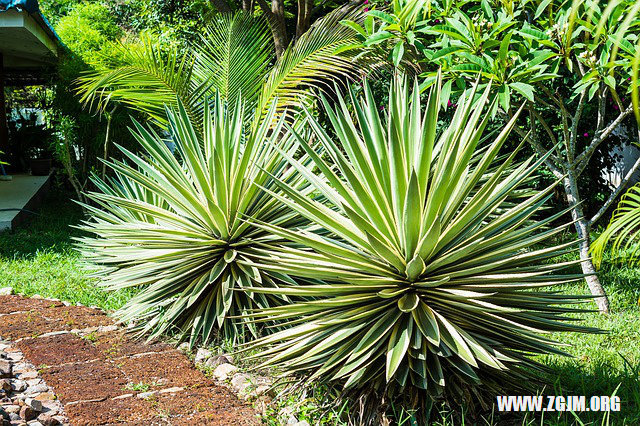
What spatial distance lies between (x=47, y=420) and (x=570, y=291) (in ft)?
14.5

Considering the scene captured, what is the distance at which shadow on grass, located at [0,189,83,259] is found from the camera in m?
7.73

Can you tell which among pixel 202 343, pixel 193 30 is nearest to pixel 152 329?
pixel 202 343

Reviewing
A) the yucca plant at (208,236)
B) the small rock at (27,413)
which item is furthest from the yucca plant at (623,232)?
the small rock at (27,413)

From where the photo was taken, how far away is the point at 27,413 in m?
3.30

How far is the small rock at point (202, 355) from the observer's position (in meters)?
4.16

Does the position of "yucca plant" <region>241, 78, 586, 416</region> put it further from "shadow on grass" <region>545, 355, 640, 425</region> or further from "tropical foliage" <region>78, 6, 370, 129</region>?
"tropical foliage" <region>78, 6, 370, 129</region>

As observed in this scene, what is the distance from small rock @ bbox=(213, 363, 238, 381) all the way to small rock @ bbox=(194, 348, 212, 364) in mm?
206

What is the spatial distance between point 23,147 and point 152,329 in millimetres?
11375

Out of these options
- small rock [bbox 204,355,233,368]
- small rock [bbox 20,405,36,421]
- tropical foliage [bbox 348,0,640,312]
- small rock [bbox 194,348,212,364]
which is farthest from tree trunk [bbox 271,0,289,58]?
small rock [bbox 20,405,36,421]

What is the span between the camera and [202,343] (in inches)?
173

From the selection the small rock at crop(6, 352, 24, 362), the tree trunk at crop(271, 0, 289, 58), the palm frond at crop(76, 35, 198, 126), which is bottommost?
the small rock at crop(6, 352, 24, 362)

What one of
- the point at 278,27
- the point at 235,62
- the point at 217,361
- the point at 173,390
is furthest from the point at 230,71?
the point at 173,390

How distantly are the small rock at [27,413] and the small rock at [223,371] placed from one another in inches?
39.7

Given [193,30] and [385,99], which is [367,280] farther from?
[193,30]
